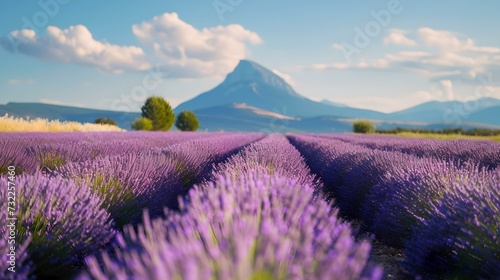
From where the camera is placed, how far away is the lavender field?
105cm

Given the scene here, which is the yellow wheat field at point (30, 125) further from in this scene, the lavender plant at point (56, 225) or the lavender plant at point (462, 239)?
the lavender plant at point (462, 239)

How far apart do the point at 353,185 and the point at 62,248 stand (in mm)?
3197

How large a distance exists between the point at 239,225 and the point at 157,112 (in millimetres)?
41479

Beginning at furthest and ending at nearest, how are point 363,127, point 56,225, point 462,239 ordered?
point 363,127 → point 56,225 → point 462,239

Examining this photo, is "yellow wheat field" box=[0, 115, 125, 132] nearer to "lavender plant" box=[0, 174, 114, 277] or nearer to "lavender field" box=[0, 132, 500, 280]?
"lavender field" box=[0, 132, 500, 280]

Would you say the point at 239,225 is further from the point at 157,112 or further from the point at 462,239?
the point at 157,112

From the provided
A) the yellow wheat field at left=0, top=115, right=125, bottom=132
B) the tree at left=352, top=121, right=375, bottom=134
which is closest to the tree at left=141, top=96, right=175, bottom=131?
the tree at left=352, top=121, right=375, bottom=134

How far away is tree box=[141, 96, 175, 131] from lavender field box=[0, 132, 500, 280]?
37661 millimetres

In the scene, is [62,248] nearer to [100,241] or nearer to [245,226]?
[100,241]

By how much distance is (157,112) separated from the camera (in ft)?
136

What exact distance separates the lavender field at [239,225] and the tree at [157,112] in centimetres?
3766

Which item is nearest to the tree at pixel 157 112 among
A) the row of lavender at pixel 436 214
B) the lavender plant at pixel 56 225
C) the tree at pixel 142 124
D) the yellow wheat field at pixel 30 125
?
the tree at pixel 142 124

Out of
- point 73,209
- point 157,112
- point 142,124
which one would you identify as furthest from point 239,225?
point 157,112

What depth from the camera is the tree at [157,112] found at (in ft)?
136
